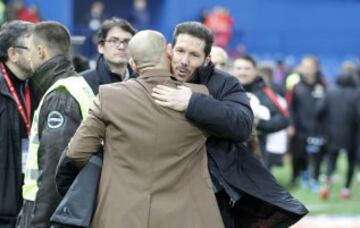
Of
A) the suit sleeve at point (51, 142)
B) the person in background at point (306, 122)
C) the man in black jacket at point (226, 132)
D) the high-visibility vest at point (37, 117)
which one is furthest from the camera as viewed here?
the person in background at point (306, 122)

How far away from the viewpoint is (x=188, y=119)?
5.13 meters

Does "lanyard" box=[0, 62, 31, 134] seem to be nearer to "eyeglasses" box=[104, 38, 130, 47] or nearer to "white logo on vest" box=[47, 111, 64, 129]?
"eyeglasses" box=[104, 38, 130, 47]

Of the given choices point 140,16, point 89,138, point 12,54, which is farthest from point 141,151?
point 140,16

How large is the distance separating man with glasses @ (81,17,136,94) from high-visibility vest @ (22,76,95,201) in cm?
59

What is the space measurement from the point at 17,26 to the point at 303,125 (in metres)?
10.2

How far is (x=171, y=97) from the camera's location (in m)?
5.08

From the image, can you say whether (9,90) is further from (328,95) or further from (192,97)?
(328,95)

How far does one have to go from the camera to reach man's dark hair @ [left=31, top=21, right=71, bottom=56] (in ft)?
19.6

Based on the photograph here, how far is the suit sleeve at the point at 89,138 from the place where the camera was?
16.5 ft

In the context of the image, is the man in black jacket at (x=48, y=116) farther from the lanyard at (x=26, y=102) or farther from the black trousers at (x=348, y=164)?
the black trousers at (x=348, y=164)

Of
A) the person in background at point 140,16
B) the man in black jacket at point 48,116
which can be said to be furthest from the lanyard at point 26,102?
the person in background at point 140,16

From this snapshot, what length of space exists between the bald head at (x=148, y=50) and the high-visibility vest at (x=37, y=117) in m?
0.69

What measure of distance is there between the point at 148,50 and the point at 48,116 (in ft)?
2.91

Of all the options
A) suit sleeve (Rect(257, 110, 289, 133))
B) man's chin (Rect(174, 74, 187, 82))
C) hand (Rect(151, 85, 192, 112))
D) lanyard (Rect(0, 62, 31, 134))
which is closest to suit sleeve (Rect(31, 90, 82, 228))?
man's chin (Rect(174, 74, 187, 82))
